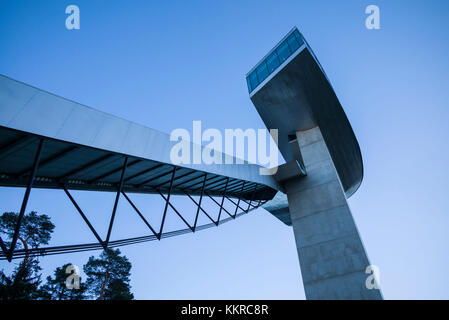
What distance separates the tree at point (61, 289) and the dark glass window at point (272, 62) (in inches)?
1414

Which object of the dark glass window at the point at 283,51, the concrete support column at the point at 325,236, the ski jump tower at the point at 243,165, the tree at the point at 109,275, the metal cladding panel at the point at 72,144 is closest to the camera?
the metal cladding panel at the point at 72,144

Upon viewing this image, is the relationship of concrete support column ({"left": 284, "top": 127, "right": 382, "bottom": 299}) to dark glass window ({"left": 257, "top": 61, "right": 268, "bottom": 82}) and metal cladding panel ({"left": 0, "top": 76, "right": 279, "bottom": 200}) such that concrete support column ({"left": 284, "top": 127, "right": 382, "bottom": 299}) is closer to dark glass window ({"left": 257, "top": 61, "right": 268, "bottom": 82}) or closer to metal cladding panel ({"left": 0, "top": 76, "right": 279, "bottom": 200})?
dark glass window ({"left": 257, "top": 61, "right": 268, "bottom": 82})

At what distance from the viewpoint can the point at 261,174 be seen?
55.0ft

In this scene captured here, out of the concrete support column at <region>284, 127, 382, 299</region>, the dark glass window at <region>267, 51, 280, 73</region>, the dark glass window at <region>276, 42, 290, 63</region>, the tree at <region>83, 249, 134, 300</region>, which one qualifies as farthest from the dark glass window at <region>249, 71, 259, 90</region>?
the tree at <region>83, 249, 134, 300</region>

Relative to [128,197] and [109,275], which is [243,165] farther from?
[109,275]

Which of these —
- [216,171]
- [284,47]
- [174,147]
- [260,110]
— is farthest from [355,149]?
[174,147]

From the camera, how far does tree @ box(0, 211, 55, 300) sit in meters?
23.6

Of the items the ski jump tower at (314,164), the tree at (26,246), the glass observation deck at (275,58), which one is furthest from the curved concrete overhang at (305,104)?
the tree at (26,246)

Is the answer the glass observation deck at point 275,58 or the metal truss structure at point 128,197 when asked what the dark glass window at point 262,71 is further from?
the metal truss structure at point 128,197

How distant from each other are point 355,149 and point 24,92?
74.7 feet

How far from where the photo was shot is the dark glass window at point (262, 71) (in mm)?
19566

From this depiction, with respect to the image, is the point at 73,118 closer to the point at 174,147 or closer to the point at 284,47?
the point at 174,147

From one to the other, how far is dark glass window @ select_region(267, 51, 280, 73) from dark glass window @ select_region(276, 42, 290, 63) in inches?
14.3
